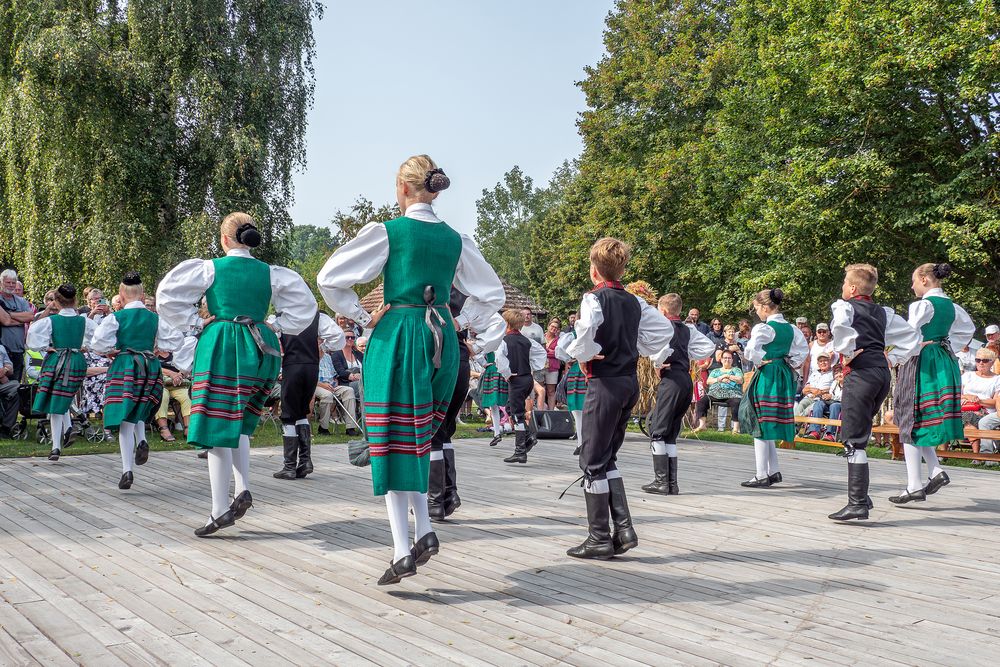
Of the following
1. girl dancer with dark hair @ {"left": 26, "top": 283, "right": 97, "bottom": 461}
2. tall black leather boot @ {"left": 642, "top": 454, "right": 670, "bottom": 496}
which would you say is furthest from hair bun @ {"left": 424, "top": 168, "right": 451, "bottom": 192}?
girl dancer with dark hair @ {"left": 26, "top": 283, "right": 97, "bottom": 461}

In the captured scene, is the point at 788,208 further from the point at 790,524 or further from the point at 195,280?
the point at 195,280

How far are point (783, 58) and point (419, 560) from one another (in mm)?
17787

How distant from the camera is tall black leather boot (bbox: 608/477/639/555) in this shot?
4648 mm

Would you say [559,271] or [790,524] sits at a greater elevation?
[559,271]

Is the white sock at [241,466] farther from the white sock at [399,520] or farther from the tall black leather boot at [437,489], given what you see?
the white sock at [399,520]

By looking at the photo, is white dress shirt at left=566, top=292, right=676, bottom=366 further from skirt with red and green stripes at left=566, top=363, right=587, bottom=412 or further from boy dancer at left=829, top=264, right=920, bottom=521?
skirt with red and green stripes at left=566, top=363, right=587, bottom=412

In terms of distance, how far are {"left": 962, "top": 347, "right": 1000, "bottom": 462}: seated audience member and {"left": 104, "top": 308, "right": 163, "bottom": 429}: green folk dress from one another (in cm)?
889

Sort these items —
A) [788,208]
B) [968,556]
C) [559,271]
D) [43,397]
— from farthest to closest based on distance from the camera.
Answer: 1. [559,271]
2. [788,208]
3. [43,397]
4. [968,556]

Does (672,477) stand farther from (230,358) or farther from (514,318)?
(230,358)

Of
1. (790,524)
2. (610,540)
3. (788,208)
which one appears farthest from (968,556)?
(788,208)

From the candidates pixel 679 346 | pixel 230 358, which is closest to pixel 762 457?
pixel 679 346

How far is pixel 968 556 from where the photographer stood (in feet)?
16.2

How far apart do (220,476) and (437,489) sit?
1.41m

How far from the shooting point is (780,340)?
7352 mm
